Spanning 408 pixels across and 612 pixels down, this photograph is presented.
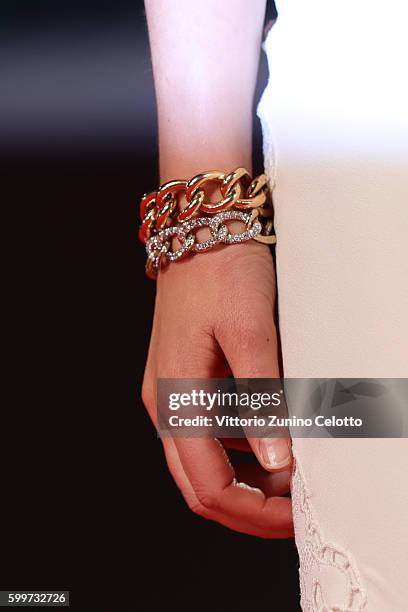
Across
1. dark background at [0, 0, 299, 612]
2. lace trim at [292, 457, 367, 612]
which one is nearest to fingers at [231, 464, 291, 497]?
lace trim at [292, 457, 367, 612]

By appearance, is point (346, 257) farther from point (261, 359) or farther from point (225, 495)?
point (225, 495)

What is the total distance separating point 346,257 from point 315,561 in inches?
7.5

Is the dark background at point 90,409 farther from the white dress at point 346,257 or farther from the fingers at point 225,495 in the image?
the white dress at point 346,257

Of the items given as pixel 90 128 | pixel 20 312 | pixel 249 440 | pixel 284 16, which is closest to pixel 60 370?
pixel 20 312

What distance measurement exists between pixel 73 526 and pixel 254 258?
0.67 meters

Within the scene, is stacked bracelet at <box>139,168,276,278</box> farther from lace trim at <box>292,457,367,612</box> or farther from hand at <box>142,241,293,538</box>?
lace trim at <box>292,457,367,612</box>

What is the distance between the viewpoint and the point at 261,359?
57cm

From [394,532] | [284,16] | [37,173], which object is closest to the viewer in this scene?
[394,532]

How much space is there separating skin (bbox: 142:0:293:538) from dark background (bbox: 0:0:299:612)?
45 centimetres

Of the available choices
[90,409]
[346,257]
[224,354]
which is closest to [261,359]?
[224,354]

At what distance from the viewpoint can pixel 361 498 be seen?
0.43 metres

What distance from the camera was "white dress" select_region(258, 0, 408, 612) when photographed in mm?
411

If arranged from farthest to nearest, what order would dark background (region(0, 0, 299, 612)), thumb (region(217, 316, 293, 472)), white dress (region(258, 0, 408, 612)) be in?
1. dark background (region(0, 0, 299, 612))
2. thumb (region(217, 316, 293, 472))
3. white dress (region(258, 0, 408, 612))

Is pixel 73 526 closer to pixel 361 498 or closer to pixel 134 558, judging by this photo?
pixel 134 558
